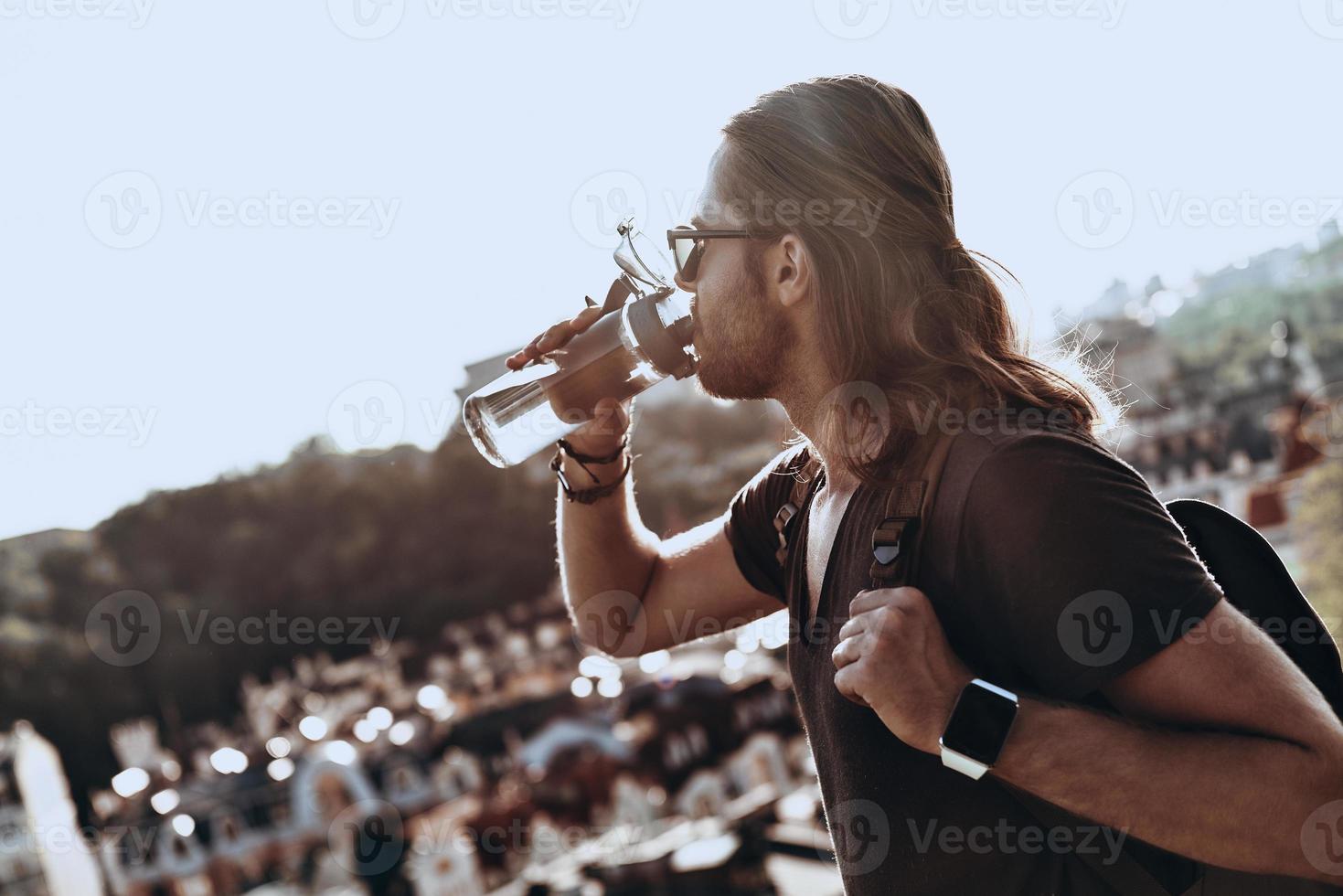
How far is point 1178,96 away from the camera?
7812 millimetres

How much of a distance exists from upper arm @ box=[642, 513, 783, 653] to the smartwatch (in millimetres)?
692

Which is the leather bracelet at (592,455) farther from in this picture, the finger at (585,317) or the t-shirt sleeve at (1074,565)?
the t-shirt sleeve at (1074,565)

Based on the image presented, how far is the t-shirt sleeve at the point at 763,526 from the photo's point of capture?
1.60 meters

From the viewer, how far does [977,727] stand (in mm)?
938

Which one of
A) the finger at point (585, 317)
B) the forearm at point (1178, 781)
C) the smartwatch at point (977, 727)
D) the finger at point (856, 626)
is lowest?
the forearm at point (1178, 781)

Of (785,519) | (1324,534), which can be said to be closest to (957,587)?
(785,519)

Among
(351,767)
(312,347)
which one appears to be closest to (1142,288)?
(312,347)

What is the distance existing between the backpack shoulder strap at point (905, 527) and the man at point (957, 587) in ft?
0.08

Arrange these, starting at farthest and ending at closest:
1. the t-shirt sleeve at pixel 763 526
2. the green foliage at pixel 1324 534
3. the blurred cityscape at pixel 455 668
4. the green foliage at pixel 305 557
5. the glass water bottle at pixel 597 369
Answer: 1. the green foliage at pixel 305 557
2. the green foliage at pixel 1324 534
3. the blurred cityscape at pixel 455 668
4. the t-shirt sleeve at pixel 763 526
5. the glass water bottle at pixel 597 369

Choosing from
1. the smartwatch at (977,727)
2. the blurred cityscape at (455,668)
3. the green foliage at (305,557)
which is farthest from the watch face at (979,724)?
the green foliage at (305,557)

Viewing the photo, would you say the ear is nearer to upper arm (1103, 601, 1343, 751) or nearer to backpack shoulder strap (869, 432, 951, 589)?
backpack shoulder strap (869, 432, 951, 589)

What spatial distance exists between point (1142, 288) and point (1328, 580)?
386 inches

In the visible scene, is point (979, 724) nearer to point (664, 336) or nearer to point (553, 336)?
point (664, 336)

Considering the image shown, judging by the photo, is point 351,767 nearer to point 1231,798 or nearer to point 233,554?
point 1231,798
